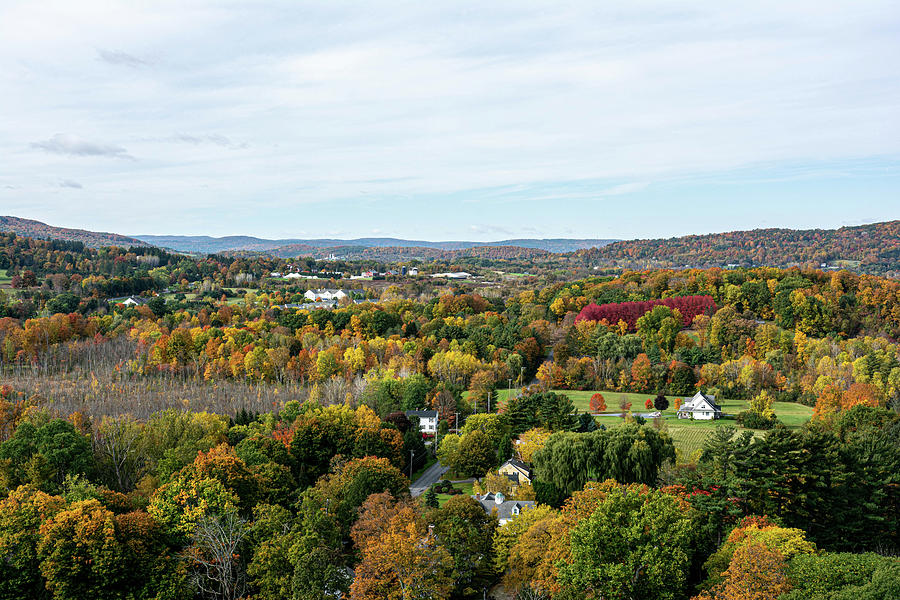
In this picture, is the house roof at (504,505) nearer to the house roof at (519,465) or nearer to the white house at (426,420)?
the house roof at (519,465)

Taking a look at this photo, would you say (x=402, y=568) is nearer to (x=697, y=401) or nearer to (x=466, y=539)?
(x=466, y=539)

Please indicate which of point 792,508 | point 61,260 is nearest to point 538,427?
point 792,508

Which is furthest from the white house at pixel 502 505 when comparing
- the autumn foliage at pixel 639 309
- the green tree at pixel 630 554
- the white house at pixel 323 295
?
the white house at pixel 323 295

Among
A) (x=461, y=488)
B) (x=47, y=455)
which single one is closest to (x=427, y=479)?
(x=461, y=488)

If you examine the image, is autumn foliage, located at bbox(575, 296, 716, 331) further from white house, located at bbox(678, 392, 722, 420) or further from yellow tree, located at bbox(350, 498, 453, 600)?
yellow tree, located at bbox(350, 498, 453, 600)

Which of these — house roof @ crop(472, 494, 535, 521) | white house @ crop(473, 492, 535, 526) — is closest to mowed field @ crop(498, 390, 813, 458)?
house roof @ crop(472, 494, 535, 521)

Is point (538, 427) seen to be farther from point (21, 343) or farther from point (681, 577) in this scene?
point (21, 343)
